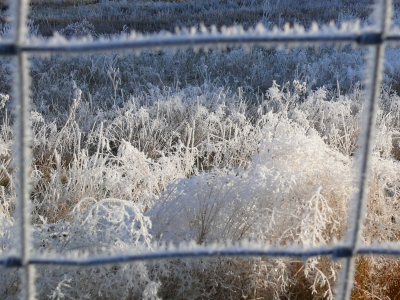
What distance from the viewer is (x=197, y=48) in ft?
2.89

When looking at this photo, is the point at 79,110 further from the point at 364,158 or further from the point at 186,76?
the point at 364,158

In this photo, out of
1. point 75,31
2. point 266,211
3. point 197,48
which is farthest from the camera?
point 75,31

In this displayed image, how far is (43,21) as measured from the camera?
765 centimetres

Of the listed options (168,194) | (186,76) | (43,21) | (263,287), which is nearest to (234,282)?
(263,287)

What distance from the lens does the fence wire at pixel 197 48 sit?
0.84m

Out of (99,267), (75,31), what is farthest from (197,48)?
(75,31)

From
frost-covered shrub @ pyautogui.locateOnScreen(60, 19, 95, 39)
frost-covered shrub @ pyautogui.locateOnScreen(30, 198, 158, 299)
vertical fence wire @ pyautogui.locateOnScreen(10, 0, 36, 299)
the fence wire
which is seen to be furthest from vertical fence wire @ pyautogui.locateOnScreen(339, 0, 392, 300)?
frost-covered shrub @ pyautogui.locateOnScreen(60, 19, 95, 39)

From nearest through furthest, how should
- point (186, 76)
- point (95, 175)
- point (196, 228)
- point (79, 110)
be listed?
point (196, 228)
point (95, 175)
point (79, 110)
point (186, 76)

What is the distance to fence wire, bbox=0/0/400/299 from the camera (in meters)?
0.84

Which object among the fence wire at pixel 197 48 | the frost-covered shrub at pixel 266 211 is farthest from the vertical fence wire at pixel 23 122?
the frost-covered shrub at pixel 266 211

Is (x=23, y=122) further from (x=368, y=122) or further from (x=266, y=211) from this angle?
(x=266, y=211)

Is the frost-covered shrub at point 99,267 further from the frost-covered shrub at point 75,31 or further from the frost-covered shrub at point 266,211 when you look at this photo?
the frost-covered shrub at point 75,31

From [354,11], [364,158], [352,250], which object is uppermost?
[354,11]

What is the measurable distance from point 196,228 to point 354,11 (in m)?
7.27
